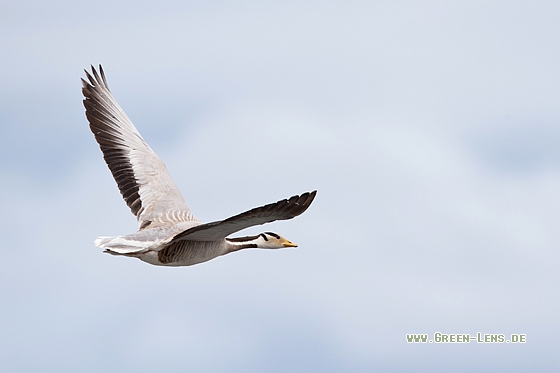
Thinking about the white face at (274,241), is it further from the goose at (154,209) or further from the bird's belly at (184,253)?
the bird's belly at (184,253)

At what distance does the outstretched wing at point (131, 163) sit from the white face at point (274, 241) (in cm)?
192

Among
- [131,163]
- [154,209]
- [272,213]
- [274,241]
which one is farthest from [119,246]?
[131,163]

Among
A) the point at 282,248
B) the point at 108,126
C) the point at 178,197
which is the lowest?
the point at 282,248

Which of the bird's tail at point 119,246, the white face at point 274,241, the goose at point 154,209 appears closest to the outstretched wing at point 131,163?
the goose at point 154,209

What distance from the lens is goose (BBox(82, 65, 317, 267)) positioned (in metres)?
14.1

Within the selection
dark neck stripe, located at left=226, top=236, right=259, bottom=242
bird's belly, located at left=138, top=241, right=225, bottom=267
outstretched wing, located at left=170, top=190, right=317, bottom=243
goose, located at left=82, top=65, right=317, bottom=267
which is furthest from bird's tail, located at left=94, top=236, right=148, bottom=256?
dark neck stripe, located at left=226, top=236, right=259, bottom=242

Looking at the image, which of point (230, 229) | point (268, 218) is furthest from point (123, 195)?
point (268, 218)

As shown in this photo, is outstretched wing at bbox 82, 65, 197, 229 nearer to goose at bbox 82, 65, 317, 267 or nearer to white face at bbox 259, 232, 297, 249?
goose at bbox 82, 65, 317, 267

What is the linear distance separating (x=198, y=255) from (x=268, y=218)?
3886 millimetres

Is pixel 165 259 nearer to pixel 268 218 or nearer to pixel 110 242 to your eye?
pixel 110 242

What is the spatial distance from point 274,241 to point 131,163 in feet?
15.6

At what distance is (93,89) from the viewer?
862 inches

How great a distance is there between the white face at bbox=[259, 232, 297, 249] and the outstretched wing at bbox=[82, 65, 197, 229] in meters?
1.92

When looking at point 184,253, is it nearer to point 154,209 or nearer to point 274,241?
point 274,241
